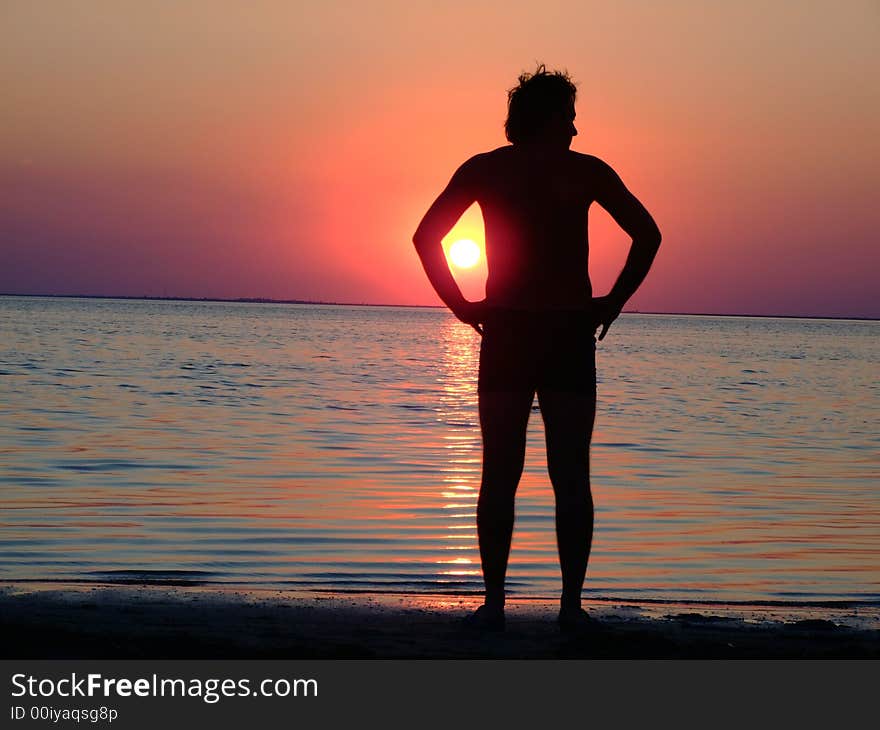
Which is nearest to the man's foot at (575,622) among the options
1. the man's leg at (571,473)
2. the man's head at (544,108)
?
the man's leg at (571,473)

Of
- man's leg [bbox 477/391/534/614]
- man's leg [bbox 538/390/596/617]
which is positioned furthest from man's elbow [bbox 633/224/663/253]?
man's leg [bbox 477/391/534/614]

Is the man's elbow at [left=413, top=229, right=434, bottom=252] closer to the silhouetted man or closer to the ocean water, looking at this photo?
the silhouetted man

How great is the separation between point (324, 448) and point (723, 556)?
724 cm

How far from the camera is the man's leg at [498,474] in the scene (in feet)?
15.4

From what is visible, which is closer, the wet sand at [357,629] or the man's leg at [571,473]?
the wet sand at [357,629]

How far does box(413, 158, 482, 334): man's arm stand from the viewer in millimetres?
4691

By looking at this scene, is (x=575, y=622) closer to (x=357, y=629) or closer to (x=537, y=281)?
(x=357, y=629)

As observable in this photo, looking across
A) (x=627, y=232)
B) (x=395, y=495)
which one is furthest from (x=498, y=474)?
(x=395, y=495)

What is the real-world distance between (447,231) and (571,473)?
1039mm

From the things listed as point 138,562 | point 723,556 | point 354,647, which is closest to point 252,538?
point 138,562

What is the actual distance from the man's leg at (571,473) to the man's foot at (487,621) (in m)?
0.26

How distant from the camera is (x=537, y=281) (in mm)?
4625

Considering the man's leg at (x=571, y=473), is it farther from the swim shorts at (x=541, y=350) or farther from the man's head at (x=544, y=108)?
the man's head at (x=544, y=108)

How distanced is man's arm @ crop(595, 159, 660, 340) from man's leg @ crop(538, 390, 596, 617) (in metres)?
0.32
